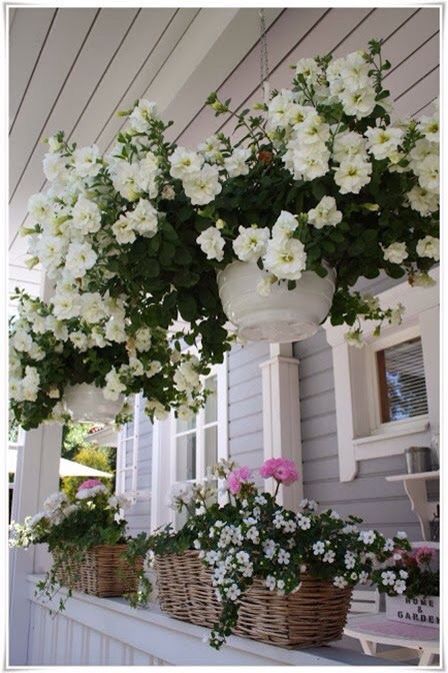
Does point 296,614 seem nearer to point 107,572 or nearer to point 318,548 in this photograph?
point 318,548

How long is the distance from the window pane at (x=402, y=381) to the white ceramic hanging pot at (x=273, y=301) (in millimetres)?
2016

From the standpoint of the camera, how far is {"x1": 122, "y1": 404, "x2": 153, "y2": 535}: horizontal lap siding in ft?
18.8

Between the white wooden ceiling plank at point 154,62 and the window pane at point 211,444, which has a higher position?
the white wooden ceiling plank at point 154,62

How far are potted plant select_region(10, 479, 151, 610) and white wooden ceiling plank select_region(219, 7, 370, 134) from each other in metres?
1.47

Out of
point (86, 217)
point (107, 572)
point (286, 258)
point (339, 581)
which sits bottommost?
point (107, 572)

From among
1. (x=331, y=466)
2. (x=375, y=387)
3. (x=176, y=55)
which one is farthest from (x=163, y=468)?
(x=176, y=55)

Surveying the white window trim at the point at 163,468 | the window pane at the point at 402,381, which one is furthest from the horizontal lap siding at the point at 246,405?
the window pane at the point at 402,381

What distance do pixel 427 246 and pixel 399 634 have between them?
119 centimetres

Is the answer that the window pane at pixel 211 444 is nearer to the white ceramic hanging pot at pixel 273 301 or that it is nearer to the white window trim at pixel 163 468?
the white window trim at pixel 163 468

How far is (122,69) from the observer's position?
83.0 inches

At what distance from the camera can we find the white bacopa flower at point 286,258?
91 cm

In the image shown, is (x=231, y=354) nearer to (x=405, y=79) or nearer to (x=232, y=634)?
(x=405, y=79)

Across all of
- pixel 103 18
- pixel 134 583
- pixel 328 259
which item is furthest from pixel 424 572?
pixel 103 18

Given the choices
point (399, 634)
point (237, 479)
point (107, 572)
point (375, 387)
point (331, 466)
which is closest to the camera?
point (237, 479)
